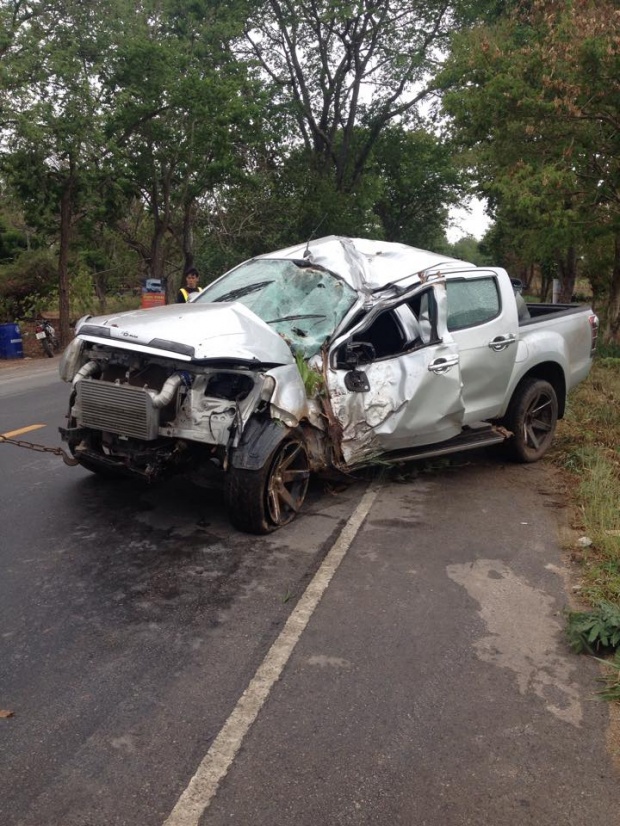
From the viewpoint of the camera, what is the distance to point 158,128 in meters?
20.8

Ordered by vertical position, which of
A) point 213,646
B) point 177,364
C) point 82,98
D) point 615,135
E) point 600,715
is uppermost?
point 82,98

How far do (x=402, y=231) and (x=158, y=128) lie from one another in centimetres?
2994

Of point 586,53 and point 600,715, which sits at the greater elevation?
point 586,53

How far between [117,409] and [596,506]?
3.70 metres

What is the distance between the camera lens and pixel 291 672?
3.41 metres

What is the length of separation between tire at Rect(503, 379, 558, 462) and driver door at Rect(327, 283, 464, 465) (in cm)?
103

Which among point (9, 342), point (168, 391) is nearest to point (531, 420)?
point (168, 391)

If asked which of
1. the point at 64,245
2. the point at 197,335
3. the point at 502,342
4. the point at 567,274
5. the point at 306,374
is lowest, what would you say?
the point at 567,274

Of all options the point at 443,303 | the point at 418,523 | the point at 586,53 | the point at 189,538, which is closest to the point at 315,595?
the point at 189,538

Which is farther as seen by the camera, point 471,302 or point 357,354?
point 471,302

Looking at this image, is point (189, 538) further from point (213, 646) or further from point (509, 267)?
point (509, 267)

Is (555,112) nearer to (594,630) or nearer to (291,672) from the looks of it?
(594,630)

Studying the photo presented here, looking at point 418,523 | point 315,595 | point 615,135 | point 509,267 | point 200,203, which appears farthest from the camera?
point 509,267

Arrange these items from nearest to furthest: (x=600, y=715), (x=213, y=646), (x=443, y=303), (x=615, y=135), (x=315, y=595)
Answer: (x=600, y=715)
(x=213, y=646)
(x=315, y=595)
(x=443, y=303)
(x=615, y=135)
